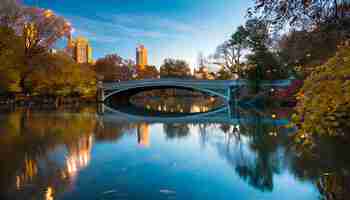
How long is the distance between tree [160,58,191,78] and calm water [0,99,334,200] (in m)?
52.7

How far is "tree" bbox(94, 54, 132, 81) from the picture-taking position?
5030cm

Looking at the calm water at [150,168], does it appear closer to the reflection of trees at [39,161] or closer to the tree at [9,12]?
the reflection of trees at [39,161]

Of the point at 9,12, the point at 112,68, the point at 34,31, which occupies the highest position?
the point at 9,12

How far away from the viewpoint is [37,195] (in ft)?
14.8

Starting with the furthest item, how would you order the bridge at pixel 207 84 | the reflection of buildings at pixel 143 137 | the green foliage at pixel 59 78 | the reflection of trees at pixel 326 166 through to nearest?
1. the bridge at pixel 207 84
2. the green foliage at pixel 59 78
3. the reflection of buildings at pixel 143 137
4. the reflection of trees at pixel 326 166

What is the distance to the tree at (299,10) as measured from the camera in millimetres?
3656

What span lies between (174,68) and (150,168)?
57.6 metres

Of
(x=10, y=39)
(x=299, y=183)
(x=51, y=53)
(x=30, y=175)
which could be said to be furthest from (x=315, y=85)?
(x=51, y=53)

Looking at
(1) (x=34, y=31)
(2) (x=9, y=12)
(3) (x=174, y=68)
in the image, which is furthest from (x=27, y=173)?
(3) (x=174, y=68)

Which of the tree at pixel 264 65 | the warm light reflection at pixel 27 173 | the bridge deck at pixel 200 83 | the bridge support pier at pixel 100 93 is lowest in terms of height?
the warm light reflection at pixel 27 173

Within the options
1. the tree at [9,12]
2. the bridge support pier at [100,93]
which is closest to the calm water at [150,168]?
the tree at [9,12]

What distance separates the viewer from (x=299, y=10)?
3.75m

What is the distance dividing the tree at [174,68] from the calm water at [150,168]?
173 feet

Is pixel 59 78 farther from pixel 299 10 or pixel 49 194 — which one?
pixel 299 10
